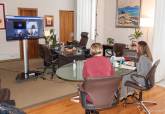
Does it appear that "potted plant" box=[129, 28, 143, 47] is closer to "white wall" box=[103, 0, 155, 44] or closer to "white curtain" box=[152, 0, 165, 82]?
"white wall" box=[103, 0, 155, 44]

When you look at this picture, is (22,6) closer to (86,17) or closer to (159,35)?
(86,17)

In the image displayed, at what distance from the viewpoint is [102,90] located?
8.48ft

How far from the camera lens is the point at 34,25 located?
596 cm

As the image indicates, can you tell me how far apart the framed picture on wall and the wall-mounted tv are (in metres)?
2.96

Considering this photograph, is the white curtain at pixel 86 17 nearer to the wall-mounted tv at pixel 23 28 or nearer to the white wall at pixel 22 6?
the white wall at pixel 22 6

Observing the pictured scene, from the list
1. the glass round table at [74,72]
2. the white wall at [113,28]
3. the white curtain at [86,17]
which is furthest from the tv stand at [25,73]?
the white curtain at [86,17]

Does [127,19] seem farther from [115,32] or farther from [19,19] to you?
[19,19]

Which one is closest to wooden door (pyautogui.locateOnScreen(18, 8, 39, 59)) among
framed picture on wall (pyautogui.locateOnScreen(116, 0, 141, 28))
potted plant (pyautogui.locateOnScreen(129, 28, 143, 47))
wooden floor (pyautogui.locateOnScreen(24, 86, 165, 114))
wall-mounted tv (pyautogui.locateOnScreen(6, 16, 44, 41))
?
wall-mounted tv (pyautogui.locateOnScreen(6, 16, 44, 41))

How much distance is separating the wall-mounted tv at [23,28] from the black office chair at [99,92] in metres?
3.56

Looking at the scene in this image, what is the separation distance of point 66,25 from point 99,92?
765 cm

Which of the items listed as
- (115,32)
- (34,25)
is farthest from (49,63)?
(115,32)

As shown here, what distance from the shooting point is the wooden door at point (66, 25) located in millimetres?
9759

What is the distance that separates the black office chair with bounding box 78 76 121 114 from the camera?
2.52 meters

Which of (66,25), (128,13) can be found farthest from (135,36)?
(66,25)
